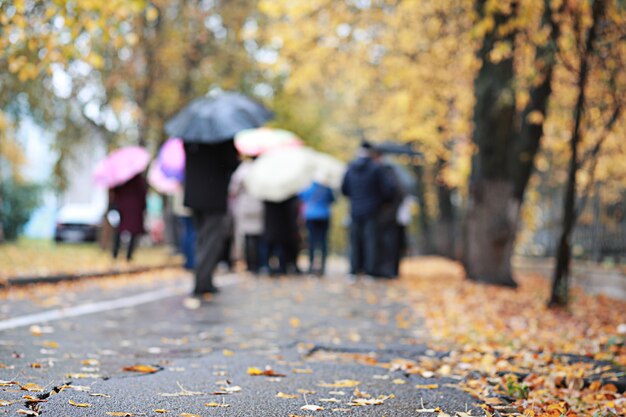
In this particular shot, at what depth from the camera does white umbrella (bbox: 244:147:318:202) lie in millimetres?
15406

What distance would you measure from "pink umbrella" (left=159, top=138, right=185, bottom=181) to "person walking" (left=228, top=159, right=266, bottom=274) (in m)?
1.06

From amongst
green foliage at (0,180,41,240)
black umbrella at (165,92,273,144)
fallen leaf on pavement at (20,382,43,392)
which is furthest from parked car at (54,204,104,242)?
fallen leaf on pavement at (20,382,43,392)

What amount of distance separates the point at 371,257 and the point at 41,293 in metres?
6.59

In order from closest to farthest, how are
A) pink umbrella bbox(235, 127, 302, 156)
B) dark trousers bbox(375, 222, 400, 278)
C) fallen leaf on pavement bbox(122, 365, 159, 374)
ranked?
fallen leaf on pavement bbox(122, 365, 159, 374) < dark trousers bbox(375, 222, 400, 278) < pink umbrella bbox(235, 127, 302, 156)

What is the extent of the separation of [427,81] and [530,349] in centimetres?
1391

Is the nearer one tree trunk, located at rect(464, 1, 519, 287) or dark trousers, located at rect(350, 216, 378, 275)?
tree trunk, located at rect(464, 1, 519, 287)

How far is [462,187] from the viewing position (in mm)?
22594

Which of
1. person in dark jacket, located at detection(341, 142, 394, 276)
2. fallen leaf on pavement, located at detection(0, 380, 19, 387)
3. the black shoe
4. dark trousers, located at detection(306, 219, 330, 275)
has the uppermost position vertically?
person in dark jacket, located at detection(341, 142, 394, 276)

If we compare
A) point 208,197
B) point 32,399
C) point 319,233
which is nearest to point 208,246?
point 208,197

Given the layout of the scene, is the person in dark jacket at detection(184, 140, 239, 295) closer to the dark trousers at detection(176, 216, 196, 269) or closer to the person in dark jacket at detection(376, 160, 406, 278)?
the dark trousers at detection(176, 216, 196, 269)

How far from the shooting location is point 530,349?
7.45m

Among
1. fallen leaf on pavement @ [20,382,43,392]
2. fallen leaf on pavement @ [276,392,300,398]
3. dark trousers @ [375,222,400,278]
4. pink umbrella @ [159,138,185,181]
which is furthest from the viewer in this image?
dark trousers @ [375,222,400,278]

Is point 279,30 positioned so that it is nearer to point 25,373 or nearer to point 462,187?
point 462,187

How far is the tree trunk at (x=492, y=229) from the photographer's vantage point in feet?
49.2
